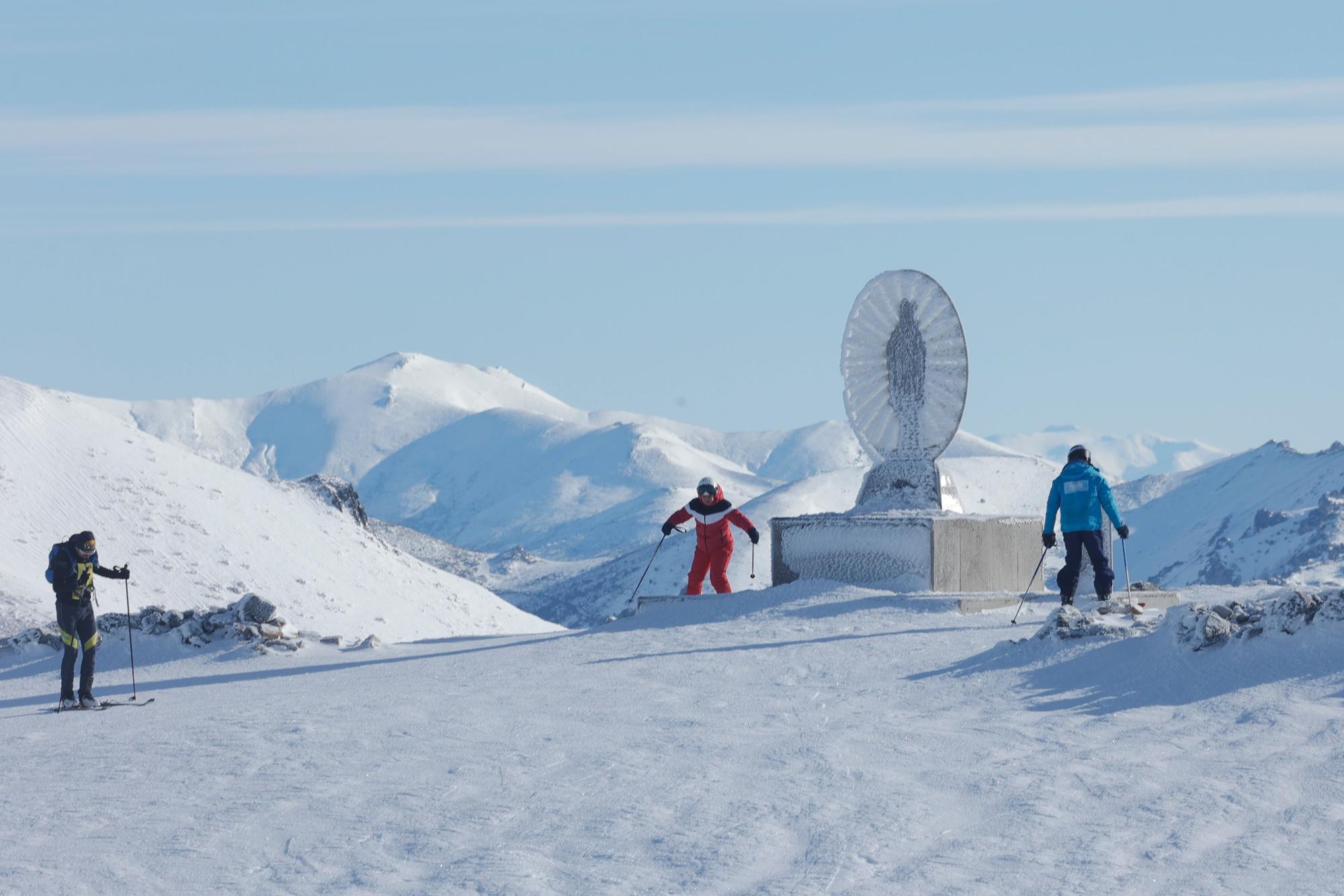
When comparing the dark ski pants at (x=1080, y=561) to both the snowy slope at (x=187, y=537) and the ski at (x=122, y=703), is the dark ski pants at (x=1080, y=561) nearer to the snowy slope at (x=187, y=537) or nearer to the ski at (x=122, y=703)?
the ski at (x=122, y=703)

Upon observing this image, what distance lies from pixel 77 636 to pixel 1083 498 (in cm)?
796

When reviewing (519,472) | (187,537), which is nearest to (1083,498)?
(187,537)

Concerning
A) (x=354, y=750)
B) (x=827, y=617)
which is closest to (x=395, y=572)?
(x=827, y=617)

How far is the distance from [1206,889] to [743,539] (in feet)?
121

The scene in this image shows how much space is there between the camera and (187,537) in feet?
99.2

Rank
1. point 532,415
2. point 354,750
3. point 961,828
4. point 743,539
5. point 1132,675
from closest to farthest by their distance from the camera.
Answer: point 961,828 → point 354,750 → point 1132,675 → point 743,539 → point 532,415

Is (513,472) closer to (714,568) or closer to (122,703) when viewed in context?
(714,568)

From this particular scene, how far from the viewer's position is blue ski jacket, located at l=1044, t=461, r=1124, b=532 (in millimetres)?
13148

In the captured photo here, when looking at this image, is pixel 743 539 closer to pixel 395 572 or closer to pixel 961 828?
pixel 395 572

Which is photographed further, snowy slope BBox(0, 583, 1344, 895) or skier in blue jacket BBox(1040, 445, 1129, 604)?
skier in blue jacket BBox(1040, 445, 1129, 604)

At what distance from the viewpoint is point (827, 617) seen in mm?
13555

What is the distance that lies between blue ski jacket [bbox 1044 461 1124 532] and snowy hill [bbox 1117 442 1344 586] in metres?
43.7

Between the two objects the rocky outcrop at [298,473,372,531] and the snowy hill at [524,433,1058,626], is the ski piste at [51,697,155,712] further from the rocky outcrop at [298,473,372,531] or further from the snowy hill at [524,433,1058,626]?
the snowy hill at [524,433,1058,626]

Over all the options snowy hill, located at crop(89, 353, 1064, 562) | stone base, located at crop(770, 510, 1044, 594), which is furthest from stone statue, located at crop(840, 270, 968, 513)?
snowy hill, located at crop(89, 353, 1064, 562)
